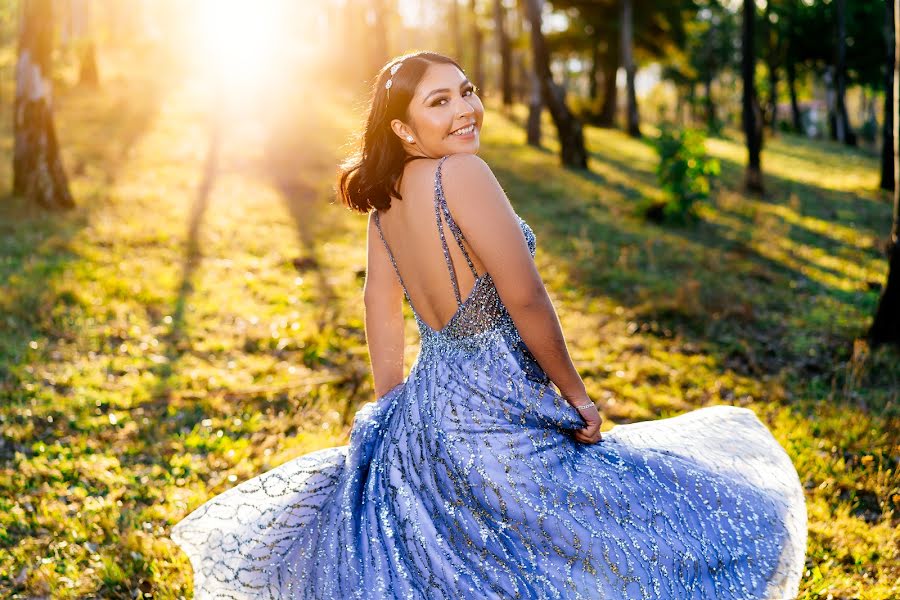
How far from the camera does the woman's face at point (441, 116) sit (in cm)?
256

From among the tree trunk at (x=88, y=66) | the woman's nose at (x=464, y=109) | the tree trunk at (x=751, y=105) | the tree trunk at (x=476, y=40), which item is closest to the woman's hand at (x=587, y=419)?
the woman's nose at (x=464, y=109)

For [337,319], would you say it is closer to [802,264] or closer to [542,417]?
[542,417]

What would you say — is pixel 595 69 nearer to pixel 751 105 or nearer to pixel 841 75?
pixel 841 75

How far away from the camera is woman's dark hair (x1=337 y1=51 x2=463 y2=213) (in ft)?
8.50

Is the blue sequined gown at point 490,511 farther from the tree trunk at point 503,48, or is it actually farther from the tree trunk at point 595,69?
the tree trunk at point 595,69

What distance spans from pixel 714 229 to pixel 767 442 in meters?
9.30

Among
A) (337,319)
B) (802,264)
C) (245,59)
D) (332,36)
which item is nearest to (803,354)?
(802,264)

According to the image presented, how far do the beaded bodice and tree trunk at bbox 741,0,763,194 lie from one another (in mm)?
14529

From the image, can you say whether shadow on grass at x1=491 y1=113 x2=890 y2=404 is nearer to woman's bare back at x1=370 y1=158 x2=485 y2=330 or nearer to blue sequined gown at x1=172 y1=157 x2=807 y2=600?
blue sequined gown at x1=172 y1=157 x2=807 y2=600

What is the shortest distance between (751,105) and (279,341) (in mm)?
12588

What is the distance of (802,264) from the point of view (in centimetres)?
1020

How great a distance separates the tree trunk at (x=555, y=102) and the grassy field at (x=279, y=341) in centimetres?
237

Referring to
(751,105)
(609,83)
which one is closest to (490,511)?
(751,105)

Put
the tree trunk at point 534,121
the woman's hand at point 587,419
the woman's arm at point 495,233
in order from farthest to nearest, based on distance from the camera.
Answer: the tree trunk at point 534,121
the woman's hand at point 587,419
the woman's arm at point 495,233
